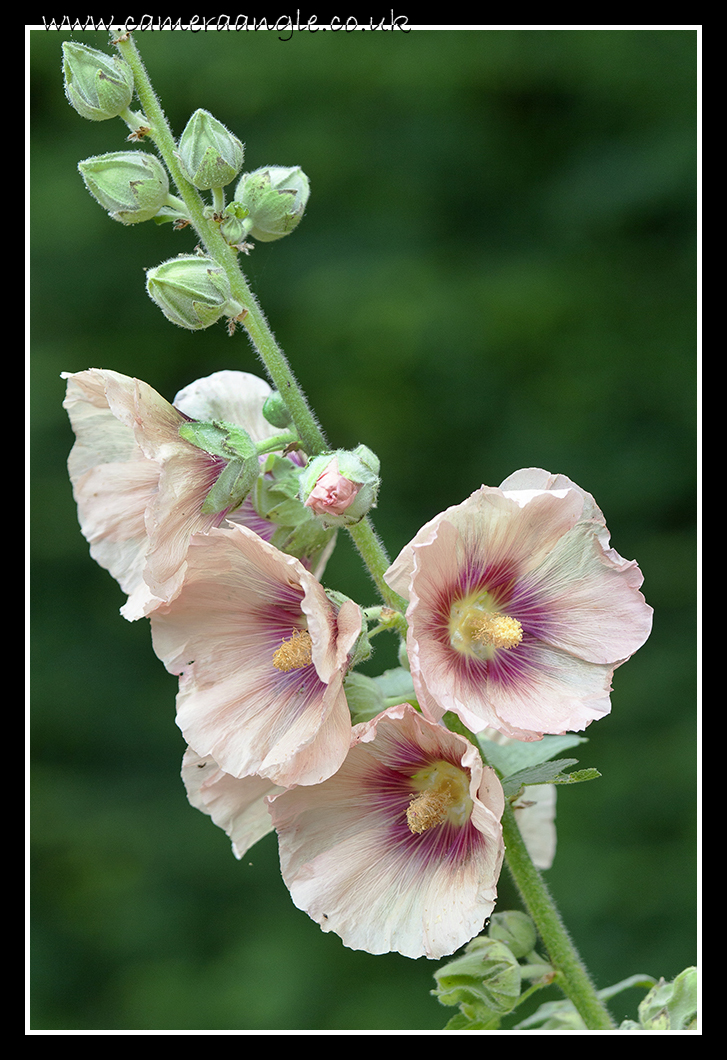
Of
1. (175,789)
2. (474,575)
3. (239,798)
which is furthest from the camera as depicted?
(175,789)

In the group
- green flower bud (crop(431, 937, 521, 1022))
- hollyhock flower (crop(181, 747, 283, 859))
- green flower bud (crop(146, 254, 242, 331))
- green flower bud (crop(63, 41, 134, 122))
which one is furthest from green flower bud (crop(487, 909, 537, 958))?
green flower bud (crop(63, 41, 134, 122))

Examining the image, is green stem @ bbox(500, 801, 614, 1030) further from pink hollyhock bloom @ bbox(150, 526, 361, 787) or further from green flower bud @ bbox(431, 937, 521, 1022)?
pink hollyhock bloom @ bbox(150, 526, 361, 787)

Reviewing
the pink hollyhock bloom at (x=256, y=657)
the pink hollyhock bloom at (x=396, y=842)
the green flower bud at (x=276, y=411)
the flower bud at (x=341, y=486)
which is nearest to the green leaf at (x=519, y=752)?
the pink hollyhock bloom at (x=396, y=842)

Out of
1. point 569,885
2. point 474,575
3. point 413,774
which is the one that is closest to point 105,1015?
point 569,885

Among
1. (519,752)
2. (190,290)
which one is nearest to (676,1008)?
(519,752)

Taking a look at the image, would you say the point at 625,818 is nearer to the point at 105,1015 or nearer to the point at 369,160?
the point at 105,1015

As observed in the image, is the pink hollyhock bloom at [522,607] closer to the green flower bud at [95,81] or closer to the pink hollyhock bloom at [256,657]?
the pink hollyhock bloom at [256,657]
